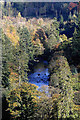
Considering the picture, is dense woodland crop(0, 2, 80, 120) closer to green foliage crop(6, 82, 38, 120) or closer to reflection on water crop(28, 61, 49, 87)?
green foliage crop(6, 82, 38, 120)

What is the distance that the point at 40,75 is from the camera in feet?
135

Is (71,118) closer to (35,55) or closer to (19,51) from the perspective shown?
(19,51)

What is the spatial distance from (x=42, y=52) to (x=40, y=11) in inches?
1810

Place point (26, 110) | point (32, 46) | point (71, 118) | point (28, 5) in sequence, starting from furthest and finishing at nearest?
point (28, 5) → point (32, 46) → point (26, 110) → point (71, 118)

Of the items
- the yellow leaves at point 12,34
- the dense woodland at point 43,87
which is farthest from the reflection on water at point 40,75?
the yellow leaves at point 12,34

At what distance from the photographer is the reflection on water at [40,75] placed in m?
37.1

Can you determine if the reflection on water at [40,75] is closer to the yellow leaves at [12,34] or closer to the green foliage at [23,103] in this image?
the yellow leaves at [12,34]

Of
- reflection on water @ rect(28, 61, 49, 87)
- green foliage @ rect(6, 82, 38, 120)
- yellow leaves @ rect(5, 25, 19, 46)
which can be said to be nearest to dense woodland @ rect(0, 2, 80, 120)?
green foliage @ rect(6, 82, 38, 120)

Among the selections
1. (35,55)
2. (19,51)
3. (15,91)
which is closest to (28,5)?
(35,55)

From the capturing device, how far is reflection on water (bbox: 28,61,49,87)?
122 ft

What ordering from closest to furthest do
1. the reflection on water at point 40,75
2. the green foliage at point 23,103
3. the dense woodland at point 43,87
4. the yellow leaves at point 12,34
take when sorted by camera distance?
the dense woodland at point 43,87 → the green foliage at point 23,103 → the reflection on water at point 40,75 → the yellow leaves at point 12,34

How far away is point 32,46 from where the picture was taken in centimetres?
4644

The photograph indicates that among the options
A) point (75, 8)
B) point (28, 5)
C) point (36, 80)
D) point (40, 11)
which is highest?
point (28, 5)

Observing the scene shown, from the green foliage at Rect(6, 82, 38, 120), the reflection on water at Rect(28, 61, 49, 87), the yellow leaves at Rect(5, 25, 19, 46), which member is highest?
the yellow leaves at Rect(5, 25, 19, 46)
